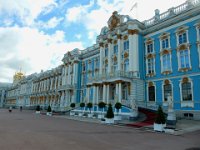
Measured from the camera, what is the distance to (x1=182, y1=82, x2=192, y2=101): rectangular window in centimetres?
2384

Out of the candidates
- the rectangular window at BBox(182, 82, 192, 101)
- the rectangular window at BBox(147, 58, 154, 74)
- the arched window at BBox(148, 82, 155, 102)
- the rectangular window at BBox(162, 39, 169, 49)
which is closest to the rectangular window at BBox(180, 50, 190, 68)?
the rectangular window at BBox(182, 82, 192, 101)

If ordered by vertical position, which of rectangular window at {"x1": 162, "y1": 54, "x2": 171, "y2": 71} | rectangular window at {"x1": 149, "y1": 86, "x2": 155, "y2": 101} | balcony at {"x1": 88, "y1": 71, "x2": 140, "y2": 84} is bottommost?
rectangular window at {"x1": 149, "y1": 86, "x2": 155, "y2": 101}

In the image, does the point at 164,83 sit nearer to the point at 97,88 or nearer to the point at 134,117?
the point at 134,117

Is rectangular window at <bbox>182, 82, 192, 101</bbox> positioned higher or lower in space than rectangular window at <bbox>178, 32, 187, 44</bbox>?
lower

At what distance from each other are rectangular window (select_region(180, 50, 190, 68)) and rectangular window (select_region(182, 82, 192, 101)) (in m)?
2.47

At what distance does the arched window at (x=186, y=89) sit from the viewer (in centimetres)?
2388

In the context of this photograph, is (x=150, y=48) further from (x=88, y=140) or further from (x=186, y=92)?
(x=88, y=140)

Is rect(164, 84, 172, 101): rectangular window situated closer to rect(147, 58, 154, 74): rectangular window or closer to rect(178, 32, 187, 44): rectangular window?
rect(147, 58, 154, 74): rectangular window

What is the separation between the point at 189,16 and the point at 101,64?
18.0 meters

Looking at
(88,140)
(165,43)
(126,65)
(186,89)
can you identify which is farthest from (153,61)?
(88,140)

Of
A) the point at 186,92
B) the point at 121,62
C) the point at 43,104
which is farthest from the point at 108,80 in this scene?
the point at 43,104

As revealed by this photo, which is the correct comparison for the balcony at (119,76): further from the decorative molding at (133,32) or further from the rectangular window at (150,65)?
the decorative molding at (133,32)

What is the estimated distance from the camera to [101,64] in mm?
37562

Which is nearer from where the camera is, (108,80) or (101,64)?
(108,80)
